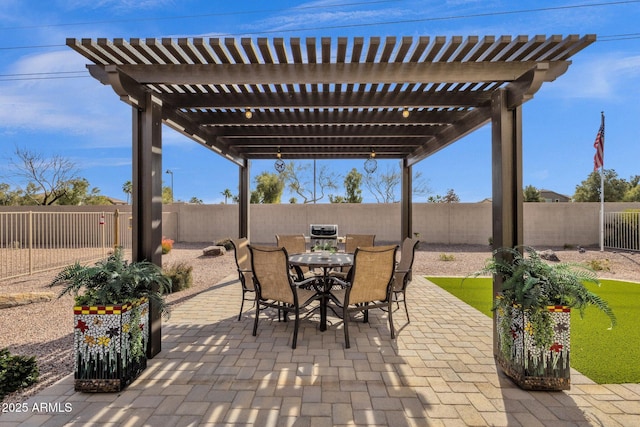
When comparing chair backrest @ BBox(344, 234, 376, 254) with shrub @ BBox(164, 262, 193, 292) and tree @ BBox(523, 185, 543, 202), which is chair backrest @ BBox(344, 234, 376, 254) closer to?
shrub @ BBox(164, 262, 193, 292)

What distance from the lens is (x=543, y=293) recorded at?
2309 millimetres

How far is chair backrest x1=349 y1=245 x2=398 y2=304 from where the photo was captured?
124 inches

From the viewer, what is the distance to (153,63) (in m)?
2.73

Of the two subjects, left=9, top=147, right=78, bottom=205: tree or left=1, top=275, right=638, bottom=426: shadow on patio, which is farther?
left=9, top=147, right=78, bottom=205: tree

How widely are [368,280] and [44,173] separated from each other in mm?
24988

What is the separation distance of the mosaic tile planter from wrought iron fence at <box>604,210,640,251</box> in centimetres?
1442

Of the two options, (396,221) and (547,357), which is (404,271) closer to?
(547,357)

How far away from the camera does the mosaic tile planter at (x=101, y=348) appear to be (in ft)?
7.43

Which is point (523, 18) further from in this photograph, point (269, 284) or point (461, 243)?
point (269, 284)

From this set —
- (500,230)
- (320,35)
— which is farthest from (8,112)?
(500,230)

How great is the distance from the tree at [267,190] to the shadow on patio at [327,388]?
2133cm

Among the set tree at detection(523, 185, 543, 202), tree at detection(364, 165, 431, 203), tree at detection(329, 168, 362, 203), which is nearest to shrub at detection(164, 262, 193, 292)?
tree at detection(329, 168, 362, 203)

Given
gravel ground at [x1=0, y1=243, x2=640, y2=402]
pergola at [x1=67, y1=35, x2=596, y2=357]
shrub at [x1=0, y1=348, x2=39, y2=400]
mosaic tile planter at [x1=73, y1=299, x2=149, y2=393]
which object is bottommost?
gravel ground at [x1=0, y1=243, x2=640, y2=402]

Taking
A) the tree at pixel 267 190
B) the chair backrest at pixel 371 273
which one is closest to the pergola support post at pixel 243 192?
the chair backrest at pixel 371 273
